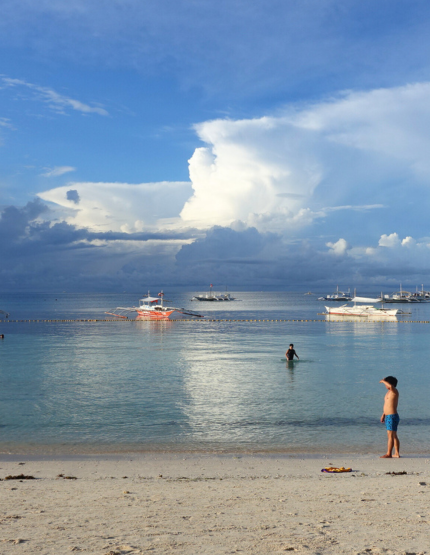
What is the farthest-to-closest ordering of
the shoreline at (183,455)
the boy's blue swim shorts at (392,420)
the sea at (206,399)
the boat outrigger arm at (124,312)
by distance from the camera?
1. the boat outrigger arm at (124,312)
2. the sea at (206,399)
3. the shoreline at (183,455)
4. the boy's blue swim shorts at (392,420)

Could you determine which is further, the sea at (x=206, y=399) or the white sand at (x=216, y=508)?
the sea at (x=206, y=399)

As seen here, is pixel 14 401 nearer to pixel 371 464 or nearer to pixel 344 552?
pixel 371 464

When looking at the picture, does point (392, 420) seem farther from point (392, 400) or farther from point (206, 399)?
point (206, 399)

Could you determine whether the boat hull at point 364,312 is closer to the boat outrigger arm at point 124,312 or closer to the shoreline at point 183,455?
the boat outrigger arm at point 124,312

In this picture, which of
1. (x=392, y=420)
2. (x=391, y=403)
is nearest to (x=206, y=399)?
(x=392, y=420)

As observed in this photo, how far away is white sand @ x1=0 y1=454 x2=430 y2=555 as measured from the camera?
8219mm

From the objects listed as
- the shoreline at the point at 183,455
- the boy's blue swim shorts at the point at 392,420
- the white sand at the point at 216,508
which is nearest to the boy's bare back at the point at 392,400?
the boy's blue swim shorts at the point at 392,420

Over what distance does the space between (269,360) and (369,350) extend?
654 inches

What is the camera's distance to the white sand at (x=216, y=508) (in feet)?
27.0

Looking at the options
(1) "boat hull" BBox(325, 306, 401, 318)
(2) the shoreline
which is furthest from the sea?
(1) "boat hull" BBox(325, 306, 401, 318)

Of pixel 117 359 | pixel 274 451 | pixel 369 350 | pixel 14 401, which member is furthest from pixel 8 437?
pixel 369 350

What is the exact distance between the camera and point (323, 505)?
34.4 feet

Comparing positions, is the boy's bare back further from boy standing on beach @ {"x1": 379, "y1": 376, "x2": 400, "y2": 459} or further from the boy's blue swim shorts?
the boy's blue swim shorts

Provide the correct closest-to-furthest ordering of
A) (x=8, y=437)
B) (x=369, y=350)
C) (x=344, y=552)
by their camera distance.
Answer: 1. (x=344, y=552)
2. (x=8, y=437)
3. (x=369, y=350)
